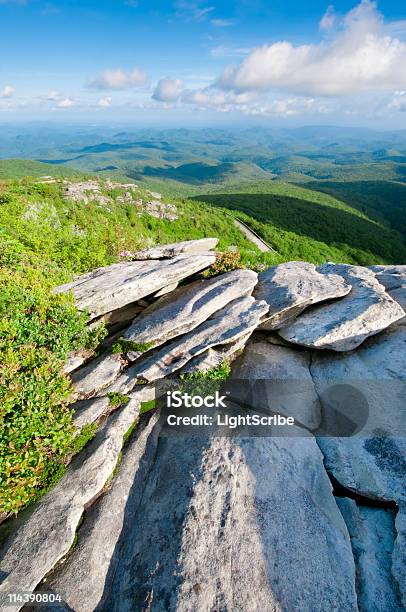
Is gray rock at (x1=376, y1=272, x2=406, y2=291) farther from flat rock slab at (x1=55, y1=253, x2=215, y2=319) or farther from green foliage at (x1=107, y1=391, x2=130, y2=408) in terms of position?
green foliage at (x1=107, y1=391, x2=130, y2=408)

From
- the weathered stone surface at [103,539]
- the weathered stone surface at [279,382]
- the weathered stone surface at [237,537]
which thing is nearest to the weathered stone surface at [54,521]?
the weathered stone surface at [103,539]

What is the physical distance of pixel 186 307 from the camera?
14.9m

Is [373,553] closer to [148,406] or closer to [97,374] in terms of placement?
[148,406]

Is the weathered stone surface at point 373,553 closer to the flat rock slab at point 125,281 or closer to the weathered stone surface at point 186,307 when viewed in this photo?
the weathered stone surface at point 186,307

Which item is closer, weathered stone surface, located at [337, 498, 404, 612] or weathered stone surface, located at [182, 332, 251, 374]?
weathered stone surface, located at [337, 498, 404, 612]

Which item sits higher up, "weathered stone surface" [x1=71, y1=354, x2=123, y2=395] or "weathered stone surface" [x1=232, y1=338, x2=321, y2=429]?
"weathered stone surface" [x1=71, y1=354, x2=123, y2=395]

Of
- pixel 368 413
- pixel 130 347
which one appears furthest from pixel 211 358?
pixel 368 413

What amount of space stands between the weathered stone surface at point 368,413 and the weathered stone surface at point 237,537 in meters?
1.17

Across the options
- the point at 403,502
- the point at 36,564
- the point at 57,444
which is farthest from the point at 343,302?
the point at 36,564

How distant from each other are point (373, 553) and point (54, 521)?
931 cm

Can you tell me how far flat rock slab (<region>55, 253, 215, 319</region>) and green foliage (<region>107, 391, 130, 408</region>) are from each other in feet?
12.4

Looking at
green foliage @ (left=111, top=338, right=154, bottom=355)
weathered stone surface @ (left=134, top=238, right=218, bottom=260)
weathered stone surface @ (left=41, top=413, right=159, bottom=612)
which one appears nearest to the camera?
weathered stone surface @ (left=41, top=413, right=159, bottom=612)

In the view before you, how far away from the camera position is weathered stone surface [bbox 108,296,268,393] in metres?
13.2

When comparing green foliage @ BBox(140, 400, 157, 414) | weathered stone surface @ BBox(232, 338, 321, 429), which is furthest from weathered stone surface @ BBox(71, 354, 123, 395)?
weathered stone surface @ BBox(232, 338, 321, 429)
